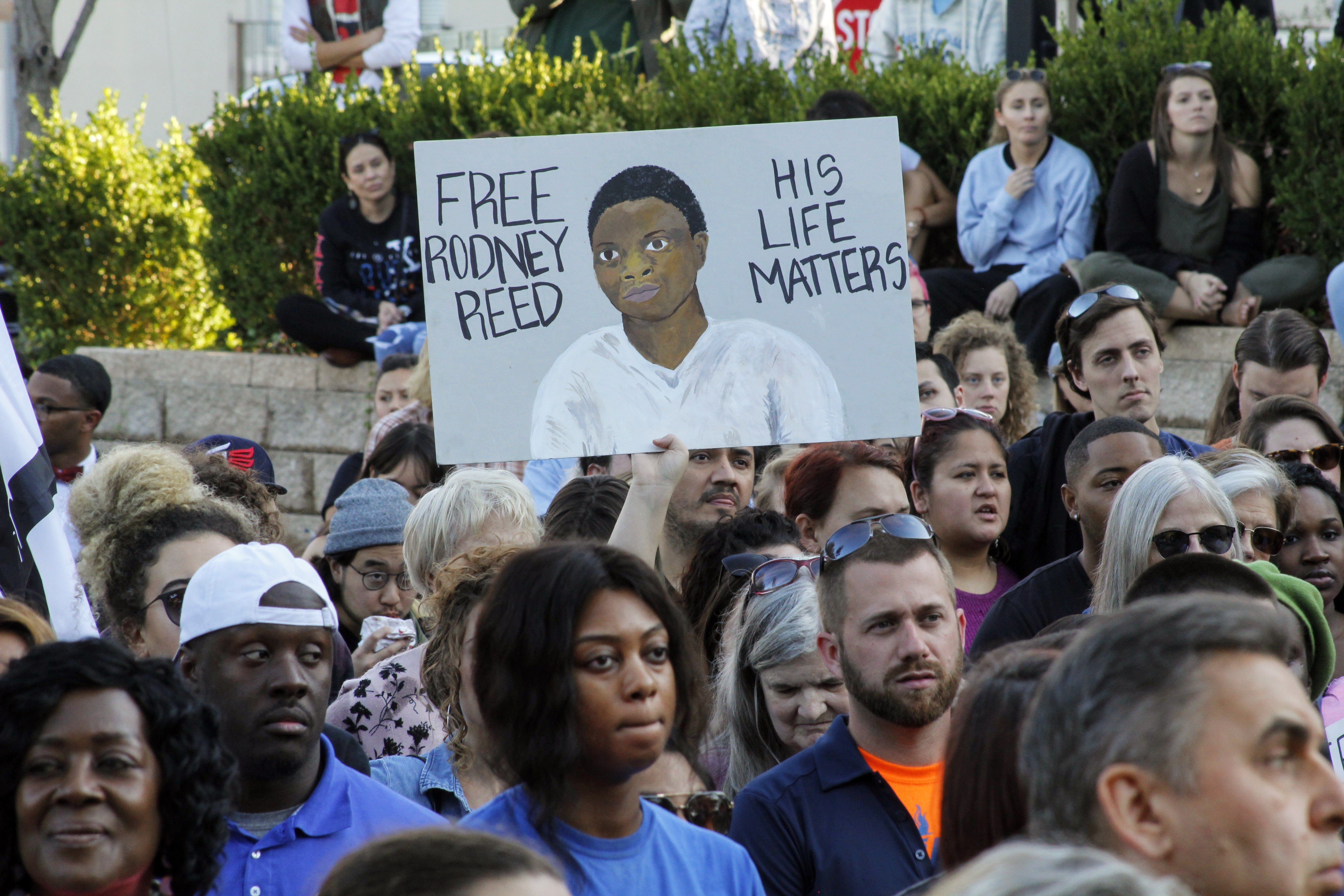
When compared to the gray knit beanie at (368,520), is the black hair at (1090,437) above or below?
above

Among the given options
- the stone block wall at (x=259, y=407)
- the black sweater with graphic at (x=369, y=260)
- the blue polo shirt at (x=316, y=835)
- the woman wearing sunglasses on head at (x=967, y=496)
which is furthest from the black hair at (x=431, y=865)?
the stone block wall at (x=259, y=407)

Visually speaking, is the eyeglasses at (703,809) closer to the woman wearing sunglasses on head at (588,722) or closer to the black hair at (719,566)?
the woman wearing sunglasses on head at (588,722)

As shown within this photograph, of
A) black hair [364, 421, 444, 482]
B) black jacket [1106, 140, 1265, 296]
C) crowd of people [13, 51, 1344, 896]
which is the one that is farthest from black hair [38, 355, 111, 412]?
black jacket [1106, 140, 1265, 296]

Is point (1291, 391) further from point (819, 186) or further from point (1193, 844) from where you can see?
point (1193, 844)

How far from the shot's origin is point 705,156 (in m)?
4.50

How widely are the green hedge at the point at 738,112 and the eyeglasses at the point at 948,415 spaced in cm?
358

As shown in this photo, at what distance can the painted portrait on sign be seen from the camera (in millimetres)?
4391

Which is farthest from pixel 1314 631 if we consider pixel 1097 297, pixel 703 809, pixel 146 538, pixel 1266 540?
pixel 146 538

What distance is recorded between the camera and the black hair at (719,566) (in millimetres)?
4324

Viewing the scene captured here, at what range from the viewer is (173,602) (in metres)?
3.73

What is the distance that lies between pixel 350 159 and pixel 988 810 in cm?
748

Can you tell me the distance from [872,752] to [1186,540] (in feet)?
3.59

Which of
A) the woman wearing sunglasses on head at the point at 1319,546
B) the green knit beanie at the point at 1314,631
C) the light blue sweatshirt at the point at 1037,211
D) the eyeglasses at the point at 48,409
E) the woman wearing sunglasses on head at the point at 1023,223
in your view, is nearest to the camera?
the green knit beanie at the point at 1314,631

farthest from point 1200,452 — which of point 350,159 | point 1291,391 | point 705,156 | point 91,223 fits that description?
point 91,223
